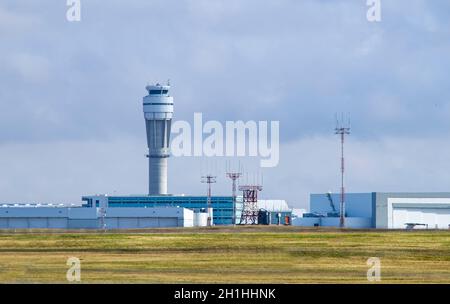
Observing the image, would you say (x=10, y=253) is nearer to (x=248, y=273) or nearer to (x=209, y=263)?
(x=209, y=263)

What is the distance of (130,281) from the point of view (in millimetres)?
57188

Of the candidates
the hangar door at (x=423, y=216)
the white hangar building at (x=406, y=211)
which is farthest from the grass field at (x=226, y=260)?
the hangar door at (x=423, y=216)

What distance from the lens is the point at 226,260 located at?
2876 inches

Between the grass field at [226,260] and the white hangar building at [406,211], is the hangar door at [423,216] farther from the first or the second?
the grass field at [226,260]

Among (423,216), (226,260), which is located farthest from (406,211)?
(226,260)

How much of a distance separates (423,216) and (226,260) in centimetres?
12638

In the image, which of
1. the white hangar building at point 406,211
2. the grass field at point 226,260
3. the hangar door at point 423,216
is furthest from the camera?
the white hangar building at point 406,211

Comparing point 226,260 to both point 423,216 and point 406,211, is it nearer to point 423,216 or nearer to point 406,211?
point 406,211

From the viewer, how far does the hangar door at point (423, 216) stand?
633 ft

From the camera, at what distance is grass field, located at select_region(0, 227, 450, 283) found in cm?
6003

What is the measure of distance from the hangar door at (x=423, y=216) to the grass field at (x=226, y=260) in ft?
289

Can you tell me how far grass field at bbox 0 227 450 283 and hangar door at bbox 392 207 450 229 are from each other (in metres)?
88.2

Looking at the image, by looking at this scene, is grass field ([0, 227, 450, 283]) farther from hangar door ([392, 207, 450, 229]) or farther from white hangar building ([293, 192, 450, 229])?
hangar door ([392, 207, 450, 229])
